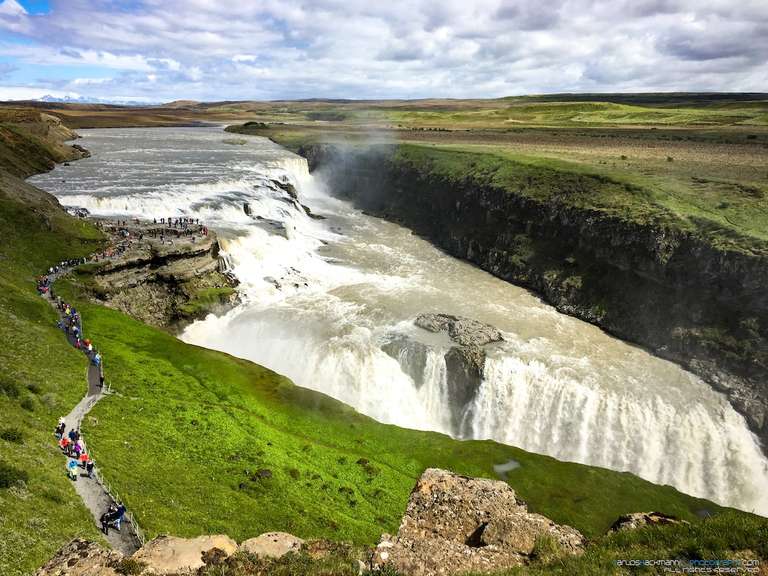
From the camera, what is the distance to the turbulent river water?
1555 inches

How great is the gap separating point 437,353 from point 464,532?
30.7 m

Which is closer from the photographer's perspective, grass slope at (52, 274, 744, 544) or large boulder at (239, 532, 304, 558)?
large boulder at (239, 532, 304, 558)

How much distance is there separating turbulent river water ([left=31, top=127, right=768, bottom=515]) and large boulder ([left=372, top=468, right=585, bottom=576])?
26.6 meters

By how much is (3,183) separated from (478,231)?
6736 cm

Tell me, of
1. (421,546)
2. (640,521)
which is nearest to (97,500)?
(421,546)

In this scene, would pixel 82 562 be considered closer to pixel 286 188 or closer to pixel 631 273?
pixel 631 273

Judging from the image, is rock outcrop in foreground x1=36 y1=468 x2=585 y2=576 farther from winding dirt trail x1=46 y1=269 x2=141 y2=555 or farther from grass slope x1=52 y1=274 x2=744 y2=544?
grass slope x1=52 y1=274 x2=744 y2=544

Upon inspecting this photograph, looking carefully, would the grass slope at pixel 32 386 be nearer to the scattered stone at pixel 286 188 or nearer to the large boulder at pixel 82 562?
the large boulder at pixel 82 562

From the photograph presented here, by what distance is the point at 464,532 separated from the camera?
15.1 meters

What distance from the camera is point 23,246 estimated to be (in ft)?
167

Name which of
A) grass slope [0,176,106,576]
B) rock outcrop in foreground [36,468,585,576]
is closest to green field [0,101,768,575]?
grass slope [0,176,106,576]

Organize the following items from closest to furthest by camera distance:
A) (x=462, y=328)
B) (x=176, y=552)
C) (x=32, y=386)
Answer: (x=176, y=552) → (x=32, y=386) → (x=462, y=328)

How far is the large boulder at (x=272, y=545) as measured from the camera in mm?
14125

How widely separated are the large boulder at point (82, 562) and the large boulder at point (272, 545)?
11.6 feet
